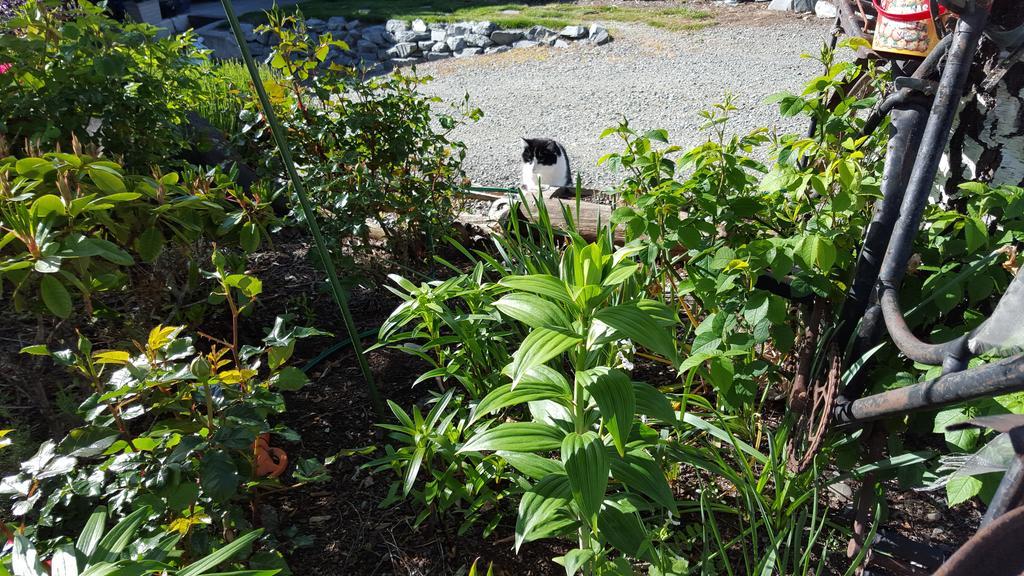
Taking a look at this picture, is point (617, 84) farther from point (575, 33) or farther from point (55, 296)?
point (55, 296)

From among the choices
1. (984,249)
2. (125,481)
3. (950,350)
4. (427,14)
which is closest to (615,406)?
(950,350)

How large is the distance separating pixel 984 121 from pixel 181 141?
2.61 m

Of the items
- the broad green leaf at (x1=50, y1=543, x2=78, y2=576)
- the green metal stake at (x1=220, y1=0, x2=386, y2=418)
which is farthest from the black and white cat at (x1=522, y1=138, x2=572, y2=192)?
the broad green leaf at (x1=50, y1=543, x2=78, y2=576)

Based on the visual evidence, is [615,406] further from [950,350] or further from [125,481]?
[125,481]

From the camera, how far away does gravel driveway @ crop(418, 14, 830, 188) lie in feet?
19.5

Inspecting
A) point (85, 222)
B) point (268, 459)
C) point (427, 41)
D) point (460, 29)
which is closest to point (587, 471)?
point (268, 459)

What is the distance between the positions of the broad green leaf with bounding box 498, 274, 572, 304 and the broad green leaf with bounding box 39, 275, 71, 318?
1.04 metres

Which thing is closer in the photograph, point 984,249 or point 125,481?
point 125,481

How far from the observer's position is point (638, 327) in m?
1.28

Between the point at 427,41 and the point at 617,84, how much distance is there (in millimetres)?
3318

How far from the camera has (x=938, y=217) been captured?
5.81 feet

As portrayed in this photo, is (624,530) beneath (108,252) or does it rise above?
beneath

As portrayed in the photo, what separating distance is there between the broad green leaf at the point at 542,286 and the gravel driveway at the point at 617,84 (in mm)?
3527

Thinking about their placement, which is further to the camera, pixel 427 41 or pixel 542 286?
pixel 427 41
